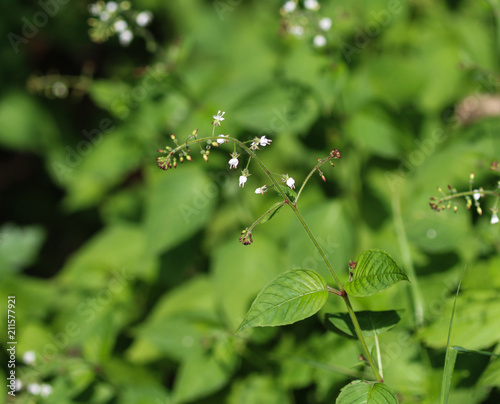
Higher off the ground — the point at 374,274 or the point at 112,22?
the point at 112,22

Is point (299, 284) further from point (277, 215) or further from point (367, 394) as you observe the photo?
point (277, 215)

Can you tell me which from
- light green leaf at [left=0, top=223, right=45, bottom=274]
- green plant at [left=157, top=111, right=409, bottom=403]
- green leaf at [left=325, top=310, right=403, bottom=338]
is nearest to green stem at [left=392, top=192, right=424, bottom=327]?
green leaf at [left=325, top=310, right=403, bottom=338]

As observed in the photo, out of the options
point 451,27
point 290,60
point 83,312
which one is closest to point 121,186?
point 83,312

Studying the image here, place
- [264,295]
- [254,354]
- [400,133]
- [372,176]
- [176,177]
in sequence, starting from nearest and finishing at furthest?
[264,295] < [254,354] < [400,133] < [176,177] < [372,176]

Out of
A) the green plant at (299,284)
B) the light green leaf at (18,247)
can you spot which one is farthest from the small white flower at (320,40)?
the light green leaf at (18,247)

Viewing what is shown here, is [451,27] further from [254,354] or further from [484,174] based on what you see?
[254,354]

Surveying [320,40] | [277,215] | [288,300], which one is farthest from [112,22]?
[288,300]
